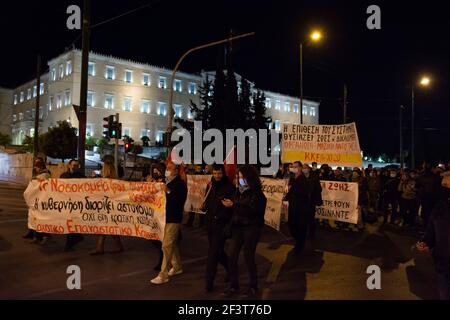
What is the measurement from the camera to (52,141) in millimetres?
50062

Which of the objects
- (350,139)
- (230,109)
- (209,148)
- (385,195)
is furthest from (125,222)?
(230,109)

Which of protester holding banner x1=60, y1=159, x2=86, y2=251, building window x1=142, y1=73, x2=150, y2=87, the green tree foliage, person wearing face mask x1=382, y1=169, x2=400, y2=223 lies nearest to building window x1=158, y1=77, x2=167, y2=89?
building window x1=142, y1=73, x2=150, y2=87

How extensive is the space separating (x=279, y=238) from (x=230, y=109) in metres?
30.1

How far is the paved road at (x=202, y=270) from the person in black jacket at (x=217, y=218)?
387mm

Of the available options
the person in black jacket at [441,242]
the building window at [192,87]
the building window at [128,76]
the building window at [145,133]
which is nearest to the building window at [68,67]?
the building window at [128,76]

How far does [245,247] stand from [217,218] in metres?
0.56

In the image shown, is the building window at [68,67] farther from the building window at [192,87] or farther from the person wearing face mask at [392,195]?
the person wearing face mask at [392,195]

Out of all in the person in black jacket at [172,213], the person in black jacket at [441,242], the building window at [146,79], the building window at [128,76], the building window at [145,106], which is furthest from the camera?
the building window at [145,106]

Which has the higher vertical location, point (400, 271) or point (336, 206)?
point (336, 206)

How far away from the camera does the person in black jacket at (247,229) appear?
6.59m

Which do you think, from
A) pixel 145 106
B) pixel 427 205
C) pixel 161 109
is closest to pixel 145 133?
pixel 145 106

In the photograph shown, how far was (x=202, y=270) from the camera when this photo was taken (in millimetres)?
7980

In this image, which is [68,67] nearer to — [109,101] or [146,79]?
[109,101]

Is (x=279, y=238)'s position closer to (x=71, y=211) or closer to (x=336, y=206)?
(x=336, y=206)
